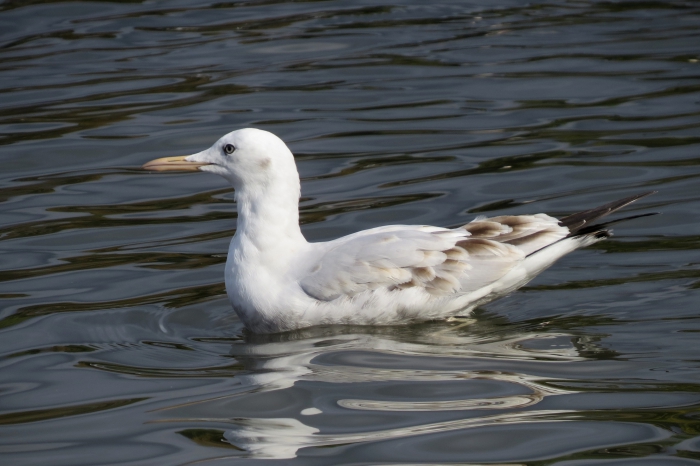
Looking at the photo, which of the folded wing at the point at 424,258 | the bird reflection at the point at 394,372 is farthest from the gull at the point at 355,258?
the bird reflection at the point at 394,372

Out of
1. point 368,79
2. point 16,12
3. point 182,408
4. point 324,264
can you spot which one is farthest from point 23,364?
point 16,12

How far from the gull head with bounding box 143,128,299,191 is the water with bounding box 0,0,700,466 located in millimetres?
976

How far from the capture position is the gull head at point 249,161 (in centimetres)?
727

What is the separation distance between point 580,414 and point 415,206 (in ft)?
14.9

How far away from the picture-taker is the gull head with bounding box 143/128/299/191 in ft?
23.9

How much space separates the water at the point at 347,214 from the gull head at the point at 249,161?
976mm

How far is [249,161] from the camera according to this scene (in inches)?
287

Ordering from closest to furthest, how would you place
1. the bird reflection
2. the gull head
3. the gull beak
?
the bird reflection
the gull head
the gull beak

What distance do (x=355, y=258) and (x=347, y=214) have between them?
2718mm

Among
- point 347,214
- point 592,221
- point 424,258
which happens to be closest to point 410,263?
point 424,258

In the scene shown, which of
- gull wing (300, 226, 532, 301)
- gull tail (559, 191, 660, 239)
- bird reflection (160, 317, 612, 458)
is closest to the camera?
bird reflection (160, 317, 612, 458)

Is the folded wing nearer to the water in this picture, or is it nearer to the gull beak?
the water

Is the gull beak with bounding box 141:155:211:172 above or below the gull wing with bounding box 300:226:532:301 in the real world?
above

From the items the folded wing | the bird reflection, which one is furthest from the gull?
the bird reflection
